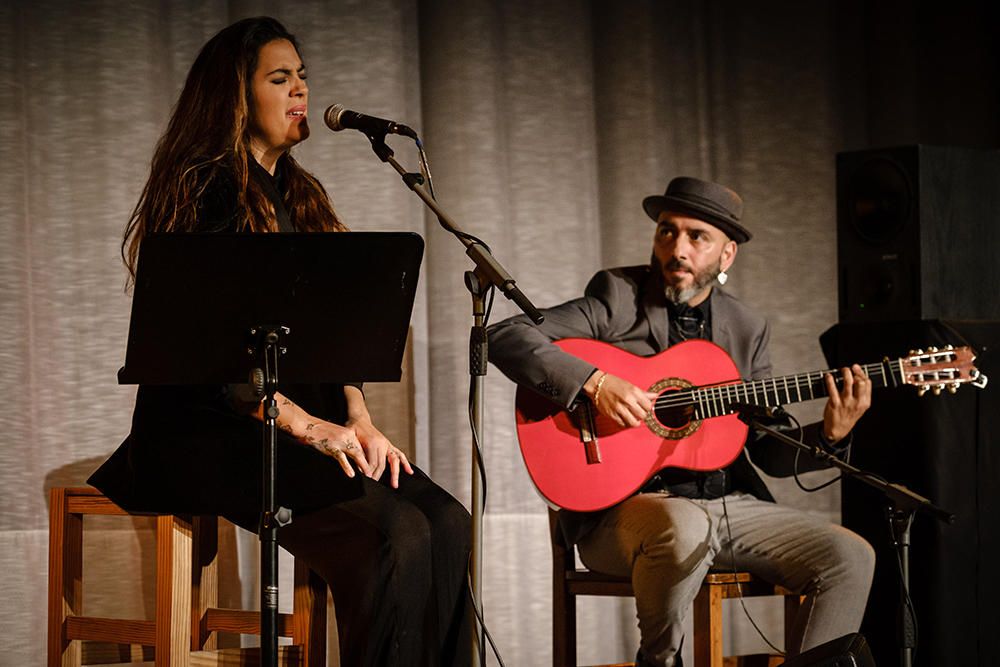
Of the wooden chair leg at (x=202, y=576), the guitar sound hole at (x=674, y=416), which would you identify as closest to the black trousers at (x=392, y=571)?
the wooden chair leg at (x=202, y=576)

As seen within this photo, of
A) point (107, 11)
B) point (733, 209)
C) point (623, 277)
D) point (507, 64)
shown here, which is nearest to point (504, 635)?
point (623, 277)

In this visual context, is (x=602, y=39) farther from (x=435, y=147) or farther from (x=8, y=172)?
(x=8, y=172)

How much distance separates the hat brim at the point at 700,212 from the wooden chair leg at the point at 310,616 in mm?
1378

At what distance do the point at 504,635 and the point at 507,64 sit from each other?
6.14 ft

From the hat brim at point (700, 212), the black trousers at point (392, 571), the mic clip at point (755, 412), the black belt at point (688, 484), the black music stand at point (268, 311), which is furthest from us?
the hat brim at point (700, 212)

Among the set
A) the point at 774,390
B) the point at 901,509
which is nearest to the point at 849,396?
the point at 774,390

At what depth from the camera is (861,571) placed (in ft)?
8.95

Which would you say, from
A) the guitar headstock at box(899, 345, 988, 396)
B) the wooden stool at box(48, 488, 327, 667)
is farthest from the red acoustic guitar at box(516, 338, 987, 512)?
the wooden stool at box(48, 488, 327, 667)

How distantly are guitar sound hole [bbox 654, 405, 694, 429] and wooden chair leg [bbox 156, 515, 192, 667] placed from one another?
1214mm

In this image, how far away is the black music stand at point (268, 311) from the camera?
1.91 metres

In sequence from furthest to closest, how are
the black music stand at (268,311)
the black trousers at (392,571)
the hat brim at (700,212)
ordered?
the hat brim at (700,212)
the black trousers at (392,571)
the black music stand at (268,311)

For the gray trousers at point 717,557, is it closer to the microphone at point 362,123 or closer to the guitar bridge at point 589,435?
the guitar bridge at point 589,435

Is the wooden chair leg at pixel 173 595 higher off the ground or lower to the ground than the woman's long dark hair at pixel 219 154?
lower

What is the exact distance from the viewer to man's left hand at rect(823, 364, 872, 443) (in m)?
2.82
